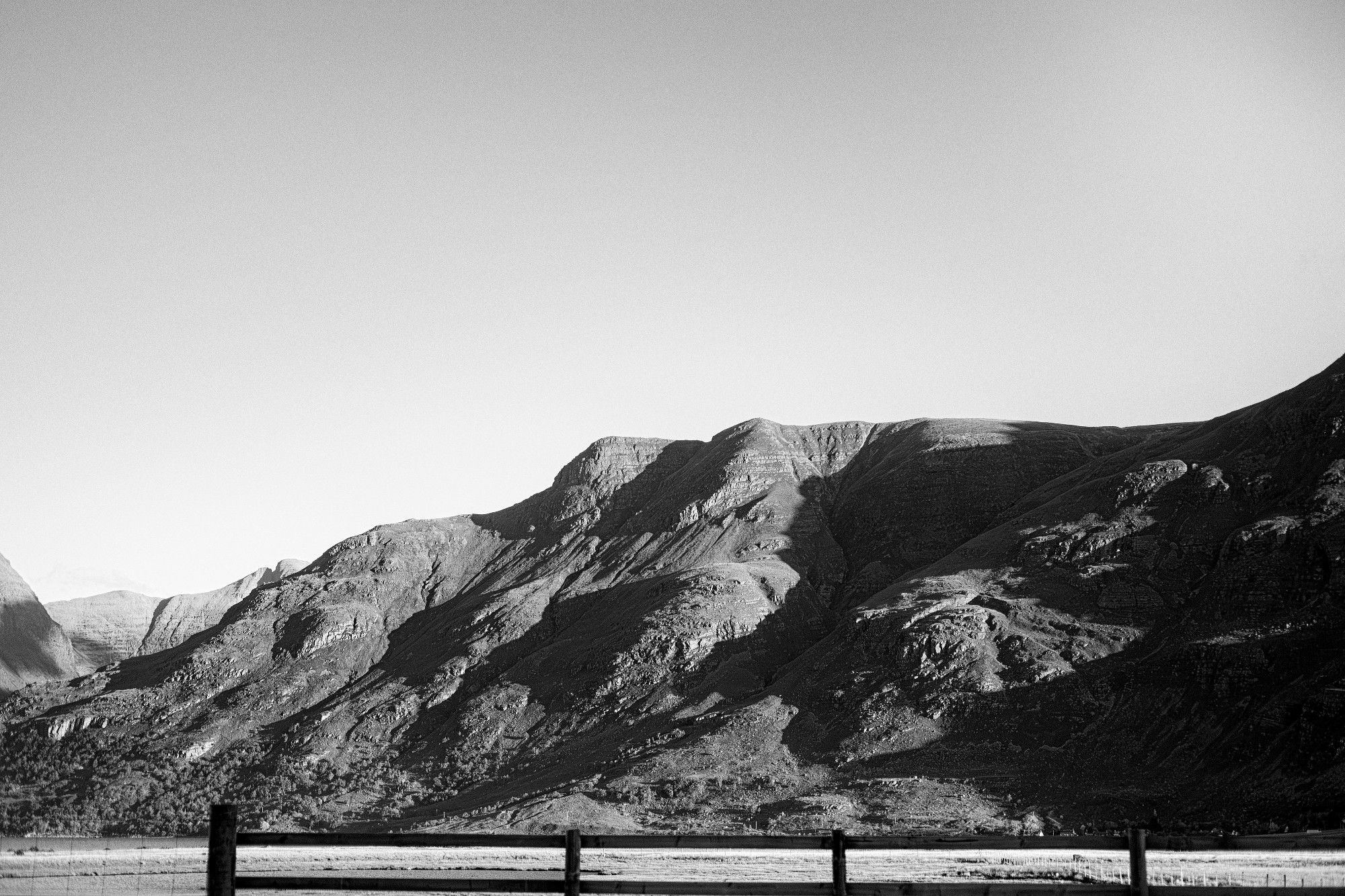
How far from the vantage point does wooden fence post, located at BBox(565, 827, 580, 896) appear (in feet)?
52.9

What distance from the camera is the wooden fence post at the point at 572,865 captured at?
16.1 meters

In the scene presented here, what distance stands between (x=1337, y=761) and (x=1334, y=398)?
54.9m

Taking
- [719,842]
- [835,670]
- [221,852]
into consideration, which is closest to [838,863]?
[719,842]

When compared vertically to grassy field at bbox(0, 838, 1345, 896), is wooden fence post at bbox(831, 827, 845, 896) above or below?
above

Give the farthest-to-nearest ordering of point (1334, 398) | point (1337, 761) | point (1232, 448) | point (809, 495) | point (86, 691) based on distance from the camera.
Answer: point (809, 495)
point (86, 691)
point (1232, 448)
point (1334, 398)
point (1337, 761)

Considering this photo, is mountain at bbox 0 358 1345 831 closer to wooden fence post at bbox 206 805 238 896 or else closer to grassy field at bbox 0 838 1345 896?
grassy field at bbox 0 838 1345 896

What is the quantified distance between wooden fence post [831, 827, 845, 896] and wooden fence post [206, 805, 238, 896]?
7.16m

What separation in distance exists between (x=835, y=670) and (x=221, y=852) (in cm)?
12266

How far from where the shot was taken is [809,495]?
643ft

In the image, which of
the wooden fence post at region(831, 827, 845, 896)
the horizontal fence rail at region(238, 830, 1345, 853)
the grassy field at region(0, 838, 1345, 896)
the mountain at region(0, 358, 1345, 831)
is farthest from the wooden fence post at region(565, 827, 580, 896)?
the mountain at region(0, 358, 1345, 831)

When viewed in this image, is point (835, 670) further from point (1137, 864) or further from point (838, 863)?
point (1137, 864)

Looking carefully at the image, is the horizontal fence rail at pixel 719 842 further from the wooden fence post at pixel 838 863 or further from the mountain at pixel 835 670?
→ the mountain at pixel 835 670

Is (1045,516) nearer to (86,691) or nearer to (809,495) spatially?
(809,495)

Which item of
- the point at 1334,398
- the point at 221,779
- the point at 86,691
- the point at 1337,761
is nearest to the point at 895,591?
the point at 1334,398
